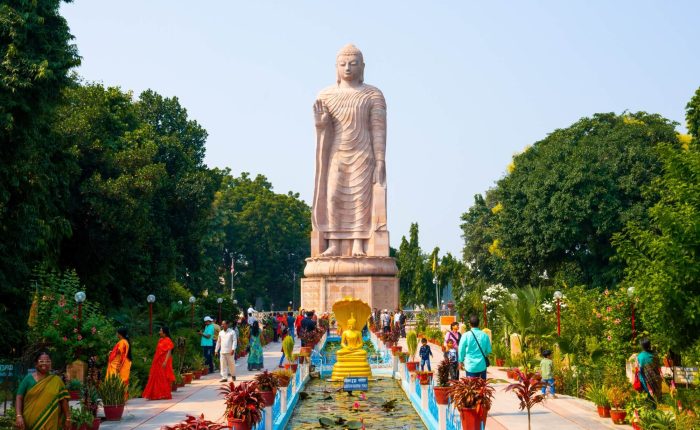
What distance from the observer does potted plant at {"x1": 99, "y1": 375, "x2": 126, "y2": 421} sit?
12078mm

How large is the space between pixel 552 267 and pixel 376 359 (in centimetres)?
1573

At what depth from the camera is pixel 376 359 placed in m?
22.8

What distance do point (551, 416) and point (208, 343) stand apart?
351 inches

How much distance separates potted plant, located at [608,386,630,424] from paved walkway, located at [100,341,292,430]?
5.10m

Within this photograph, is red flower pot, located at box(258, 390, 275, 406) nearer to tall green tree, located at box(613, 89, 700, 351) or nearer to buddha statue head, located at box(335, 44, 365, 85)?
tall green tree, located at box(613, 89, 700, 351)

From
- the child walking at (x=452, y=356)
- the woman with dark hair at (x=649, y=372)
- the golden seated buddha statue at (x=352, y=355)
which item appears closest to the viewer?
the woman with dark hair at (x=649, y=372)

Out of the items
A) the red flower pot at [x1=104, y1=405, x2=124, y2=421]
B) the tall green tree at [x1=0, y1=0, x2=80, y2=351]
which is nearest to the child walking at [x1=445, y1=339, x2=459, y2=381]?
the red flower pot at [x1=104, y1=405, x2=124, y2=421]

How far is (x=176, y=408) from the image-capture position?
13.5 m

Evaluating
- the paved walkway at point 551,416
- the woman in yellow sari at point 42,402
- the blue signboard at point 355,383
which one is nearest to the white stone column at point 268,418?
the paved walkway at point 551,416

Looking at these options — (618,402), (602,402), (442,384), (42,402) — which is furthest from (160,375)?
(618,402)

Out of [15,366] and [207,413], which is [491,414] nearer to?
[207,413]

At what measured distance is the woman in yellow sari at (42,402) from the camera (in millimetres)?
7910

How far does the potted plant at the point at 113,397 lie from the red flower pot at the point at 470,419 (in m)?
4.92

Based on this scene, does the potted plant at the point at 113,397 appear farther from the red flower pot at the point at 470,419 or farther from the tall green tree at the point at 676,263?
the tall green tree at the point at 676,263
